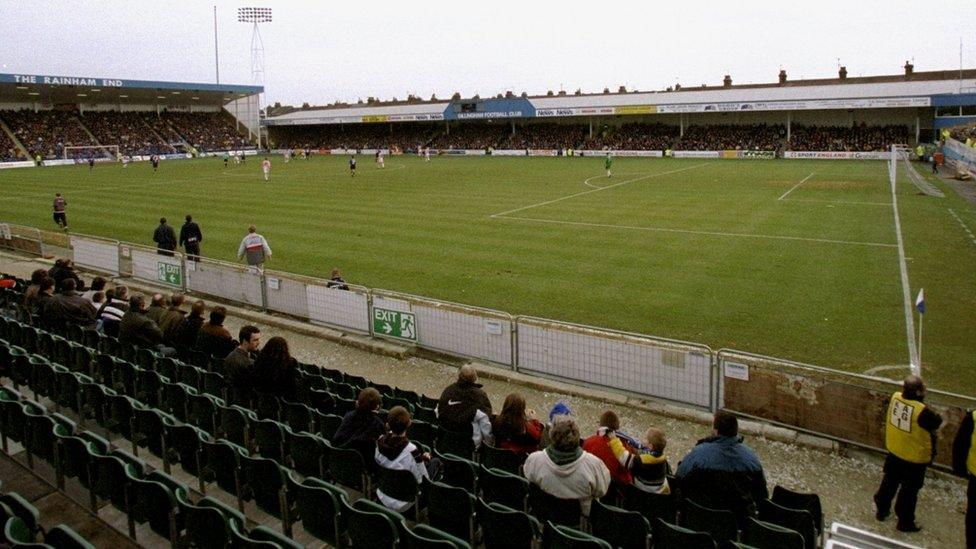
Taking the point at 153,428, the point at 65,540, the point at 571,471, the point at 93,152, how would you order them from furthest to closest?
the point at 93,152 < the point at 153,428 < the point at 571,471 < the point at 65,540

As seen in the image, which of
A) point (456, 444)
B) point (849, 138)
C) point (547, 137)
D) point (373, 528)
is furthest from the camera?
point (547, 137)

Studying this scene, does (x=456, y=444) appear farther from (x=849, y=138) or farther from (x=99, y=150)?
(x=99, y=150)

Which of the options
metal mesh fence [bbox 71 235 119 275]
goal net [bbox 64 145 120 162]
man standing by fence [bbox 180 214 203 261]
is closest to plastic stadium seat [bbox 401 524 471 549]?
man standing by fence [bbox 180 214 203 261]

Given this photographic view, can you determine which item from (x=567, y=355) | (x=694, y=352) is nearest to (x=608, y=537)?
(x=694, y=352)

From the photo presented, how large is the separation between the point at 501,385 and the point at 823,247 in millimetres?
15228

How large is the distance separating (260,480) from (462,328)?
20.9ft

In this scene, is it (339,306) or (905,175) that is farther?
(905,175)

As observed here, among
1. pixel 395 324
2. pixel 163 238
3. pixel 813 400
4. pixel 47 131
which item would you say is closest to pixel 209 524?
pixel 813 400

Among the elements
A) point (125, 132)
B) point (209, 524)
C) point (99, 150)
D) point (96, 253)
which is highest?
point (125, 132)

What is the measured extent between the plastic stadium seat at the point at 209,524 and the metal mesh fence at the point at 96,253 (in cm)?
1603

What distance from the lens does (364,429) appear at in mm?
6621

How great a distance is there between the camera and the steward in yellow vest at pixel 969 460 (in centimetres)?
639

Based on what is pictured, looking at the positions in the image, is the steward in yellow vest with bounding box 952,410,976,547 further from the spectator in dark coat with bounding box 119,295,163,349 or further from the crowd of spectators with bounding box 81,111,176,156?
the crowd of spectators with bounding box 81,111,176,156

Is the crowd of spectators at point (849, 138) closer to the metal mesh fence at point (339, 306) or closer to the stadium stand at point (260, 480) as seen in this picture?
the metal mesh fence at point (339, 306)
